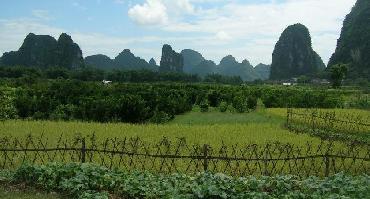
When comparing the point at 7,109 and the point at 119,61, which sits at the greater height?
the point at 119,61

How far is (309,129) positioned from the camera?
79.3 feet

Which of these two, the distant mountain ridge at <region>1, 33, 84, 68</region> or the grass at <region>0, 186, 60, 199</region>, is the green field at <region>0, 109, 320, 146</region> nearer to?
the grass at <region>0, 186, 60, 199</region>

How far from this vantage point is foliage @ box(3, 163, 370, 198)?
31.5ft

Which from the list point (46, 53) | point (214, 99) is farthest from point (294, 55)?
point (214, 99)

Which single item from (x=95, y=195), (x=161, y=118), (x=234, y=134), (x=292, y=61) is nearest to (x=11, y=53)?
(x=292, y=61)

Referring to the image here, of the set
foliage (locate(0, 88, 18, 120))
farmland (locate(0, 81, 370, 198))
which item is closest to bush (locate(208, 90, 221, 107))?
farmland (locate(0, 81, 370, 198))

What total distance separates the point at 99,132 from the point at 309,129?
37.7ft

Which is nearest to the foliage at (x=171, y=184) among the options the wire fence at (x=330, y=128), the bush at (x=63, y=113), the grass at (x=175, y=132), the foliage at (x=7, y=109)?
the grass at (x=175, y=132)

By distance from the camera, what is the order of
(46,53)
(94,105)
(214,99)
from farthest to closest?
1. (46,53)
2. (214,99)
3. (94,105)

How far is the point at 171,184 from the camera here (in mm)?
10664

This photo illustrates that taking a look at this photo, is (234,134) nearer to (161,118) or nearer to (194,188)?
(161,118)

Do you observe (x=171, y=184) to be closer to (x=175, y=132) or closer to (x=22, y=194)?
(x=22, y=194)

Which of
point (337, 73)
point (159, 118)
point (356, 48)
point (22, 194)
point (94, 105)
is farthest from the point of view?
point (356, 48)

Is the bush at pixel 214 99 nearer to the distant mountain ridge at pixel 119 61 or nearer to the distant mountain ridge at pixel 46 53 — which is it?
the distant mountain ridge at pixel 46 53
